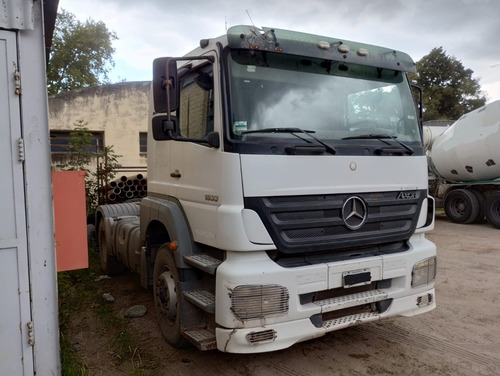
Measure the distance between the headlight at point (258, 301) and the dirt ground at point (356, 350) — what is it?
0.80 m

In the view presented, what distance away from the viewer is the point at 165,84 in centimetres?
308

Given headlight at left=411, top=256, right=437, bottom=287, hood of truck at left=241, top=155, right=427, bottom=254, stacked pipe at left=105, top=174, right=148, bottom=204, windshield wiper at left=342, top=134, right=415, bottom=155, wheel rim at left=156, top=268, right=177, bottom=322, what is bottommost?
wheel rim at left=156, top=268, right=177, bottom=322

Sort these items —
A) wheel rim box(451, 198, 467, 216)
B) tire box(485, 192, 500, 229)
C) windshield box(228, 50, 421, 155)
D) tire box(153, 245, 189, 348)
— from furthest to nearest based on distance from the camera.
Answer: wheel rim box(451, 198, 467, 216) → tire box(485, 192, 500, 229) → tire box(153, 245, 189, 348) → windshield box(228, 50, 421, 155)

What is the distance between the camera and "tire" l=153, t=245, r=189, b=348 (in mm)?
3527

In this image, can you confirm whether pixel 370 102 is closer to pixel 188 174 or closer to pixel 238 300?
pixel 188 174

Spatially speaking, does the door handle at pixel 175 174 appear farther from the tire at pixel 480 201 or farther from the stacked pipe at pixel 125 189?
the tire at pixel 480 201

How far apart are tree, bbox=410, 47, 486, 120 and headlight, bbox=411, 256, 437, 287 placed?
2851 cm

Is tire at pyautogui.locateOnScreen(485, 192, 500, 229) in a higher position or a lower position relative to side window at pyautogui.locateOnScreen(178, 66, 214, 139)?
lower

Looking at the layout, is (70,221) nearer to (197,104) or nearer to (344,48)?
(197,104)

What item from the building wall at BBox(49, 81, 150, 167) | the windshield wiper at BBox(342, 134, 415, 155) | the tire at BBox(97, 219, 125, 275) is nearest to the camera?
the windshield wiper at BBox(342, 134, 415, 155)

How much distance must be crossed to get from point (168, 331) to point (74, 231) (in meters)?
1.24

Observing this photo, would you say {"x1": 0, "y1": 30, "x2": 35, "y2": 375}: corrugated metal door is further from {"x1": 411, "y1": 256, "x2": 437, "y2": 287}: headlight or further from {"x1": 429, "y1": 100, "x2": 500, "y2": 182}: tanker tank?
{"x1": 429, "y1": 100, "x2": 500, "y2": 182}: tanker tank

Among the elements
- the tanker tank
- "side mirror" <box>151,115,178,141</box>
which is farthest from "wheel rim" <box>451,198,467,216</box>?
"side mirror" <box>151,115,178,141</box>

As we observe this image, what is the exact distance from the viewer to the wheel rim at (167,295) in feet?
11.7
